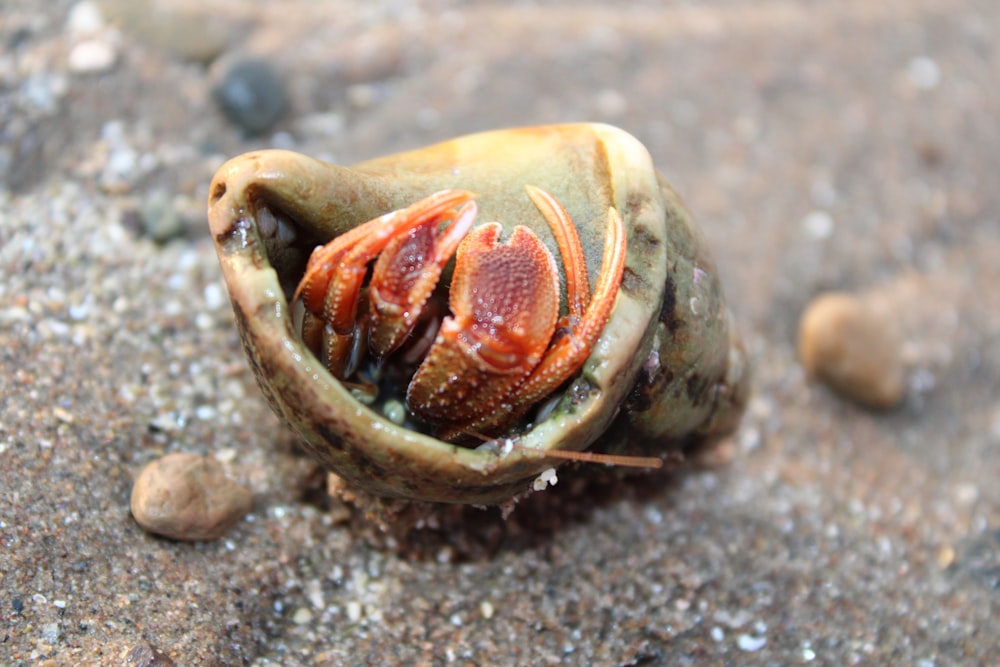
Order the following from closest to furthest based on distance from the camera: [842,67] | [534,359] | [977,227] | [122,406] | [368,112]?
[534,359], [122,406], [368,112], [977,227], [842,67]

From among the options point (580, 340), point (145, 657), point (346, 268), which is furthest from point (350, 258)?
point (145, 657)

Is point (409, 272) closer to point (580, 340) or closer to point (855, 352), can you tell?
point (580, 340)

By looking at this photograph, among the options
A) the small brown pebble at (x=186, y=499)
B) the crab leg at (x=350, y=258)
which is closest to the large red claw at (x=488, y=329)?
the crab leg at (x=350, y=258)

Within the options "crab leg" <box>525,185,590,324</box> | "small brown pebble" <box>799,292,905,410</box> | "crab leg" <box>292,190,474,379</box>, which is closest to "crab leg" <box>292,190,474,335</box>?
"crab leg" <box>292,190,474,379</box>

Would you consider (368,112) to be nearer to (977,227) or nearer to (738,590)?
(738,590)

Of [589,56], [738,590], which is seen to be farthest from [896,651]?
[589,56]

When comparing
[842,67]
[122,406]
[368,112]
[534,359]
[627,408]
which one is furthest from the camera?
[842,67]
